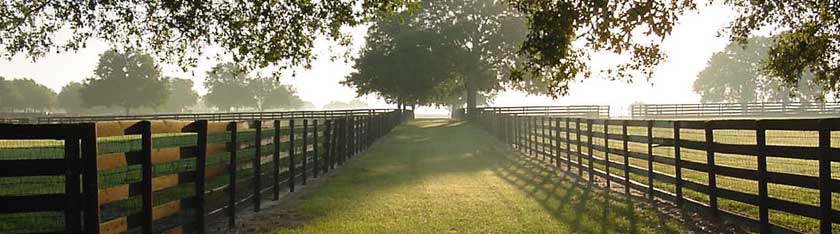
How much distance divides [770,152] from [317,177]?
9359 mm

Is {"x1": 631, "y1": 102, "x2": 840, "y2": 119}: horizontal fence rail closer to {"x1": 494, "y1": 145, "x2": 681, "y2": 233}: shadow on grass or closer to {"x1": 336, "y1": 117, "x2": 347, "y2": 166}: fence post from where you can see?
{"x1": 336, "y1": 117, "x2": 347, "y2": 166}: fence post

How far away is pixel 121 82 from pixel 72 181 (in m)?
95.2

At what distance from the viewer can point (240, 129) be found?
8.22 metres

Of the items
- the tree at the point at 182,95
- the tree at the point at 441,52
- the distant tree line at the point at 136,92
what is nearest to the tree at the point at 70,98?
the distant tree line at the point at 136,92

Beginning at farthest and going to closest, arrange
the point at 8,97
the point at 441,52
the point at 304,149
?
the point at 8,97, the point at 441,52, the point at 304,149

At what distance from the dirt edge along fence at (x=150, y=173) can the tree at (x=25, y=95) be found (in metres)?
142

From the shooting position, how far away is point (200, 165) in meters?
6.69

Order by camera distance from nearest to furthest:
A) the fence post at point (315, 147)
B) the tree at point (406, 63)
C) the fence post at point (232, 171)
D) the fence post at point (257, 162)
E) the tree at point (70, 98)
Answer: the fence post at point (232, 171)
the fence post at point (257, 162)
the fence post at point (315, 147)
the tree at point (406, 63)
the tree at point (70, 98)

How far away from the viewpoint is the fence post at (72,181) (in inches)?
181

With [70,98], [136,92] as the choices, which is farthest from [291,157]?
[70,98]

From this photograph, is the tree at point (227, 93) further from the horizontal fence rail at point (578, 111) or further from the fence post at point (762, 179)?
the fence post at point (762, 179)

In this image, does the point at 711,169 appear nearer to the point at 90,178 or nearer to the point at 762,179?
the point at 762,179

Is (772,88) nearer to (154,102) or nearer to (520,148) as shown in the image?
(520,148)

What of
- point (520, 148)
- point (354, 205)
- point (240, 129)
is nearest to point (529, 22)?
point (354, 205)
